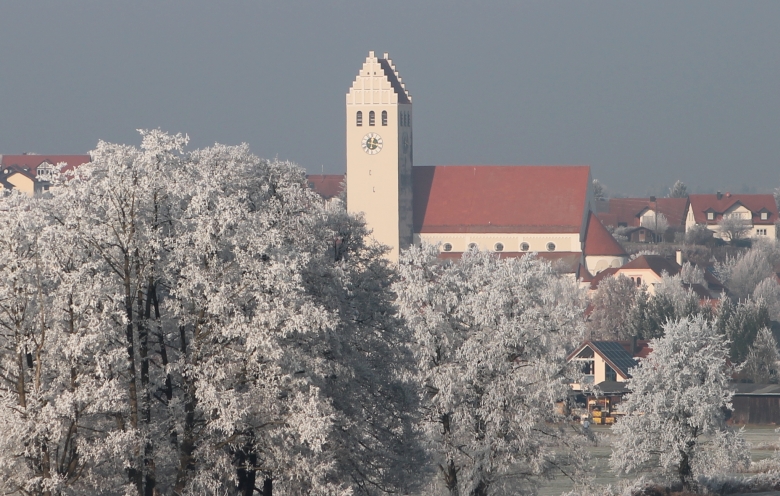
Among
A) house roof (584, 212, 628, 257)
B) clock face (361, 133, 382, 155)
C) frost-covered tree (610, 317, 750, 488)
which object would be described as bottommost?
frost-covered tree (610, 317, 750, 488)

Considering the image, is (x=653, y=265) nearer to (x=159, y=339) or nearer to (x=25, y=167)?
(x=25, y=167)

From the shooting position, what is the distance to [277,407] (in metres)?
20.9

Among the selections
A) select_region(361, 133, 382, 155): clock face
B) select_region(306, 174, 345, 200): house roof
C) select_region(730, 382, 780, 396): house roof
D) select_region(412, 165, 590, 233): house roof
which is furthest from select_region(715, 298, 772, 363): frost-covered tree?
select_region(306, 174, 345, 200): house roof

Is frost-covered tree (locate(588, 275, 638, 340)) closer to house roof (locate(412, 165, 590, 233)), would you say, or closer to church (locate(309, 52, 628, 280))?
church (locate(309, 52, 628, 280))

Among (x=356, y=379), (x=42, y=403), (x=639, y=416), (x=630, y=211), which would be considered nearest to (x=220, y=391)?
(x=42, y=403)

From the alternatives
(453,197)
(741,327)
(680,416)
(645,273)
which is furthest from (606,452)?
(453,197)

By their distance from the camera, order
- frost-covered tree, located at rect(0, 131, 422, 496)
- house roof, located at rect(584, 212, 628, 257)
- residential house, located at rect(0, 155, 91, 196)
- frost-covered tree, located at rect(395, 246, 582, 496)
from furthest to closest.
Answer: residential house, located at rect(0, 155, 91, 196)
house roof, located at rect(584, 212, 628, 257)
frost-covered tree, located at rect(395, 246, 582, 496)
frost-covered tree, located at rect(0, 131, 422, 496)

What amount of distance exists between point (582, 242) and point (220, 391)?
9263cm

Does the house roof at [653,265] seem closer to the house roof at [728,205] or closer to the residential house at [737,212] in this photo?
the residential house at [737,212]

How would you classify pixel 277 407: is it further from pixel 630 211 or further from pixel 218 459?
pixel 630 211

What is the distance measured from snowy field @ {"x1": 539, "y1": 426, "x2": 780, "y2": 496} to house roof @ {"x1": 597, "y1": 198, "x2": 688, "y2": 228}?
382 feet

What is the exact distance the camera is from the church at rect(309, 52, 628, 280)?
347ft

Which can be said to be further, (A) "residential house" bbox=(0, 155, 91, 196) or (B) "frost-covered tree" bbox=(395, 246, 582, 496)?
(A) "residential house" bbox=(0, 155, 91, 196)

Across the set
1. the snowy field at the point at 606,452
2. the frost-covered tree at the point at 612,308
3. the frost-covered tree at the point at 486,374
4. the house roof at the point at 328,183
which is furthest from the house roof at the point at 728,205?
the frost-covered tree at the point at 486,374
